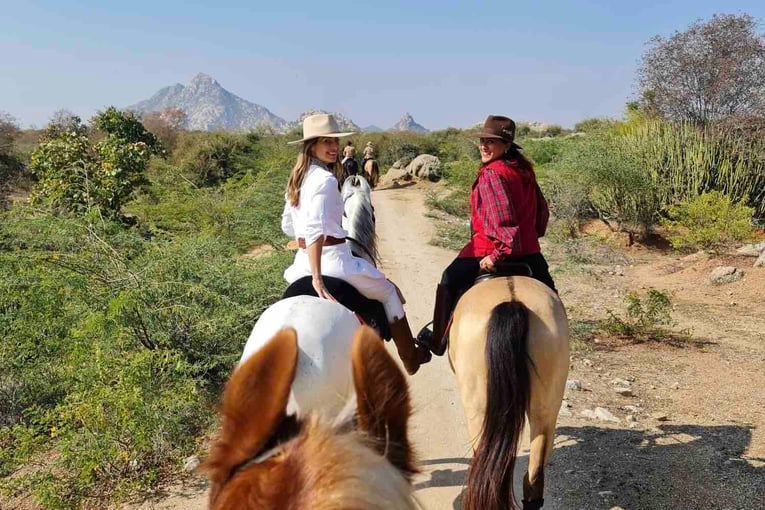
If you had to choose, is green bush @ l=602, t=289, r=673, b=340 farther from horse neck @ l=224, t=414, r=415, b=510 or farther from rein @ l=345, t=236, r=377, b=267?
horse neck @ l=224, t=414, r=415, b=510

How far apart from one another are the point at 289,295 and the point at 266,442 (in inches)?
87.8

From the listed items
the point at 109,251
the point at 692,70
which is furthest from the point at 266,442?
the point at 692,70

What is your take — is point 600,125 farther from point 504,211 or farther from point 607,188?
point 504,211

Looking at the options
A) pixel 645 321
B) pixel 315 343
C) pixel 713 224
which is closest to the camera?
pixel 315 343

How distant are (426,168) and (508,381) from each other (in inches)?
924

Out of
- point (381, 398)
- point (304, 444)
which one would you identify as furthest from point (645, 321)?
point (304, 444)

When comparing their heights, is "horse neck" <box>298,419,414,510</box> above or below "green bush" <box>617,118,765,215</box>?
below

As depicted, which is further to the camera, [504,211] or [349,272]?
[504,211]

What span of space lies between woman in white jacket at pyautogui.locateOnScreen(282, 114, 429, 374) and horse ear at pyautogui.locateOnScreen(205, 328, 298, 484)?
82.4 inches

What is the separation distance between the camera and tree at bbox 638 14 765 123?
14.9 m

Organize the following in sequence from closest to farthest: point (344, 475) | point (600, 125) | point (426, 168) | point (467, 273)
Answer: point (344, 475) < point (467, 273) < point (600, 125) < point (426, 168)

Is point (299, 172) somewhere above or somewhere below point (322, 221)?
above

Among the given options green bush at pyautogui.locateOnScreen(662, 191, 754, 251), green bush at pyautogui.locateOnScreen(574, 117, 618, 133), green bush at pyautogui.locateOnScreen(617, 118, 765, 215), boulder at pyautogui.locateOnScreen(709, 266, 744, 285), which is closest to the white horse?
boulder at pyautogui.locateOnScreen(709, 266, 744, 285)

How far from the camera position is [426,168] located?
1021 inches
